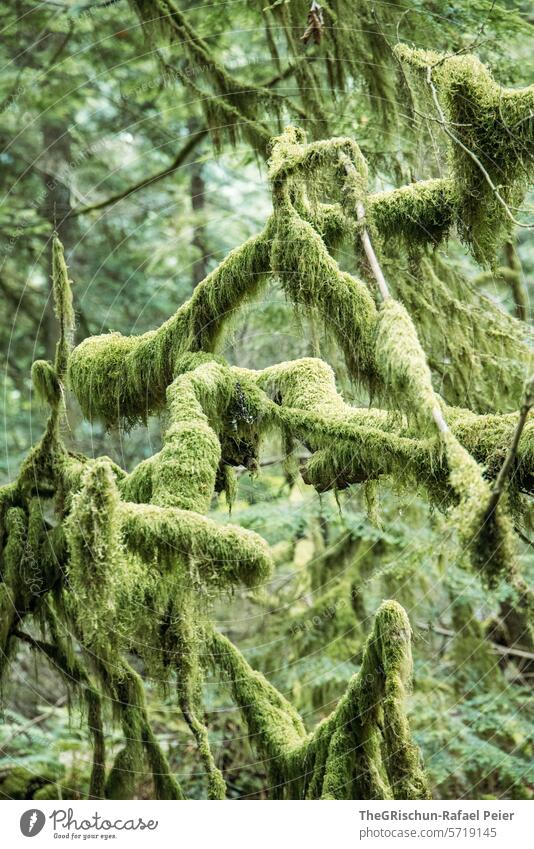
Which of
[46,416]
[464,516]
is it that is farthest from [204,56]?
[464,516]

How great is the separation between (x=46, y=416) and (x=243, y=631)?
18.3 ft

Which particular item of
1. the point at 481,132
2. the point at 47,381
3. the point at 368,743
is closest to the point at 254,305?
the point at 47,381

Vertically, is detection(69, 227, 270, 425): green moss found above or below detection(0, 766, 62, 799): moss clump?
above

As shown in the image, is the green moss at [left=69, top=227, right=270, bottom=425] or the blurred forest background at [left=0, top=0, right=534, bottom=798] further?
the blurred forest background at [left=0, top=0, right=534, bottom=798]

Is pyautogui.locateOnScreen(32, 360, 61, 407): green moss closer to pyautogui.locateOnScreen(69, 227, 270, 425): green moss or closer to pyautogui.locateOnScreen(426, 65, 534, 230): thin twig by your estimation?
pyautogui.locateOnScreen(69, 227, 270, 425): green moss

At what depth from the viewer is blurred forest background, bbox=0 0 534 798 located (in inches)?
261

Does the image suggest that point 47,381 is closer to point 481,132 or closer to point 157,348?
point 157,348

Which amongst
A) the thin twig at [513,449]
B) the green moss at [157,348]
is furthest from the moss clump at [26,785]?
the thin twig at [513,449]

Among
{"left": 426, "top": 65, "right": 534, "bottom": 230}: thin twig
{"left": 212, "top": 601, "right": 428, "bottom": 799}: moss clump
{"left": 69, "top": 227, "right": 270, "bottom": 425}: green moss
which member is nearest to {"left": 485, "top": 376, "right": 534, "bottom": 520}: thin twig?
{"left": 212, "top": 601, "right": 428, "bottom": 799}: moss clump
